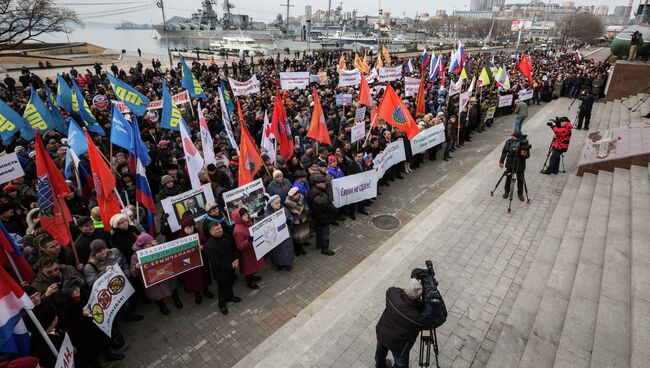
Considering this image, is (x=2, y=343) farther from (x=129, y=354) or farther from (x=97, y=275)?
(x=129, y=354)

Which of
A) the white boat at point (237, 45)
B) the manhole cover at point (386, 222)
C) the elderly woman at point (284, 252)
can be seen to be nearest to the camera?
the elderly woman at point (284, 252)

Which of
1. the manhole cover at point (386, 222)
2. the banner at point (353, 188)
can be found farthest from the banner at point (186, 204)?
the manhole cover at point (386, 222)

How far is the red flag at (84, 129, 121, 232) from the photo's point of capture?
6.25 metres

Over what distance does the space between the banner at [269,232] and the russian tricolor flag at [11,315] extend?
318cm

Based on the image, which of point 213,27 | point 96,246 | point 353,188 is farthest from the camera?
point 213,27

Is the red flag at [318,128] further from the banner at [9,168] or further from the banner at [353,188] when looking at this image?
the banner at [9,168]

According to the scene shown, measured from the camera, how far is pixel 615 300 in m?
5.02

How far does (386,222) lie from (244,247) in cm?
423

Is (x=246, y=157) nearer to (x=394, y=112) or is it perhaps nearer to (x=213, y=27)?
(x=394, y=112)

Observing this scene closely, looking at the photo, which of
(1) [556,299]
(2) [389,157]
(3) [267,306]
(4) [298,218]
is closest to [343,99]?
(2) [389,157]

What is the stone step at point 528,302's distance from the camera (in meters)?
4.89

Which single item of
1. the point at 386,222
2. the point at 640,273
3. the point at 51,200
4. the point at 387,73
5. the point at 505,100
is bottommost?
the point at 386,222

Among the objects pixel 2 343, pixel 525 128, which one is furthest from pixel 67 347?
pixel 525 128

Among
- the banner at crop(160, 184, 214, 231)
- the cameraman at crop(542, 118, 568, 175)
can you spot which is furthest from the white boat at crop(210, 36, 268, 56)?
the banner at crop(160, 184, 214, 231)
